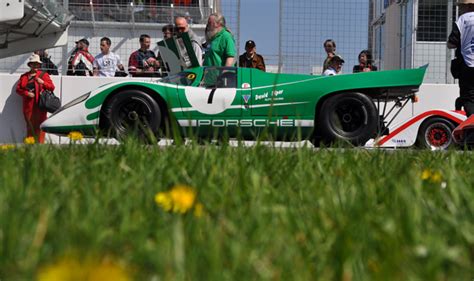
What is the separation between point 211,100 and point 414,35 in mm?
5673

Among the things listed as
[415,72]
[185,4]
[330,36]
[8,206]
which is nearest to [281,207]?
[8,206]

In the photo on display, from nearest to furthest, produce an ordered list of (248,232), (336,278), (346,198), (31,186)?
(336,278)
(248,232)
(346,198)
(31,186)

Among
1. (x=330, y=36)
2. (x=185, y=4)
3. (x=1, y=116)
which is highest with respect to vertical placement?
(x=185, y=4)

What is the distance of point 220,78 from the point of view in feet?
29.3

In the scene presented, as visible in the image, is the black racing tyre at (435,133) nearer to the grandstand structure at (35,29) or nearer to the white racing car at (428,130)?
the white racing car at (428,130)

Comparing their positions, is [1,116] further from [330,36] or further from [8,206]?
[8,206]

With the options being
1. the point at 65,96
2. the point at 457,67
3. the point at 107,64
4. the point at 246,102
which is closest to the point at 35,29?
the point at 65,96

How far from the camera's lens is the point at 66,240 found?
1327 millimetres

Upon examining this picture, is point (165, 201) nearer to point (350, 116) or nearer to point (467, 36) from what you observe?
point (467, 36)

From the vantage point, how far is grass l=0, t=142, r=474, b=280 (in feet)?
4.07

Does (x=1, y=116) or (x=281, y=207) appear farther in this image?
(x=1, y=116)

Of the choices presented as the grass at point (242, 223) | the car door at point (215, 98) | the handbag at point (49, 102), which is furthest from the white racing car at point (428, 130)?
the grass at point (242, 223)

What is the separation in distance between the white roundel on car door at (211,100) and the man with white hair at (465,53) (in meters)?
2.57

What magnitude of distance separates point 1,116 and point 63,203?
10944mm
